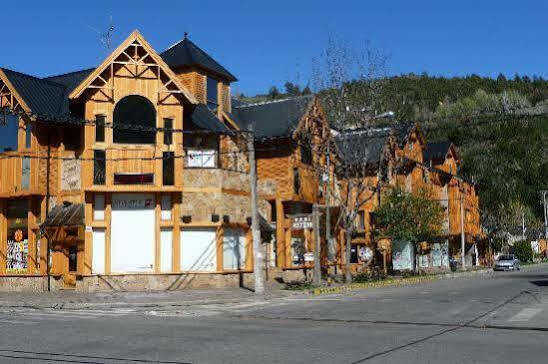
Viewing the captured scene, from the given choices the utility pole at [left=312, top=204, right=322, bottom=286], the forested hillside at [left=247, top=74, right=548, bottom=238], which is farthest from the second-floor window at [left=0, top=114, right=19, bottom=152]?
the forested hillside at [left=247, top=74, right=548, bottom=238]

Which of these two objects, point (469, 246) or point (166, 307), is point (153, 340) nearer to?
point (166, 307)

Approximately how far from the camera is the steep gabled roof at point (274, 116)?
3634cm

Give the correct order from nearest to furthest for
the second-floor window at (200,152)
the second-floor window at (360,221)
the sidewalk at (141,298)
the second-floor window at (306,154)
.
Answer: the sidewalk at (141,298)
the second-floor window at (200,152)
the second-floor window at (306,154)
the second-floor window at (360,221)

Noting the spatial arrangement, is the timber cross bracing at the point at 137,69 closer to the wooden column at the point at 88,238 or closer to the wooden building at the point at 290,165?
the wooden column at the point at 88,238

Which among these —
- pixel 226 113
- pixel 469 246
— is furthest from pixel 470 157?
pixel 226 113

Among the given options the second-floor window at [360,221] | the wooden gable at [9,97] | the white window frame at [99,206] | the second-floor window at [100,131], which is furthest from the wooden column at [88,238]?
the second-floor window at [360,221]

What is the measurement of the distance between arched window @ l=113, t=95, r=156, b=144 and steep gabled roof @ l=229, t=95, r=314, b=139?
7776mm

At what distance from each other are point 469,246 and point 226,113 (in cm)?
4371

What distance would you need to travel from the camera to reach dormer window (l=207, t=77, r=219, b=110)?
36.1 m

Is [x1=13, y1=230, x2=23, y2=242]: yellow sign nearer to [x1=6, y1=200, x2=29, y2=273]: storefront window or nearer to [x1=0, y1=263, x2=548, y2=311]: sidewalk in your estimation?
[x1=6, y1=200, x2=29, y2=273]: storefront window

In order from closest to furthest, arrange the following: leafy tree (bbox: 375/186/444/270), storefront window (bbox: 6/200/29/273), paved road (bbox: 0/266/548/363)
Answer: paved road (bbox: 0/266/548/363) → storefront window (bbox: 6/200/29/273) → leafy tree (bbox: 375/186/444/270)

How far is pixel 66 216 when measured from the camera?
2911cm

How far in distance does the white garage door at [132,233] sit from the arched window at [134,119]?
2529 mm

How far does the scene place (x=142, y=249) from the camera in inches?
1163
